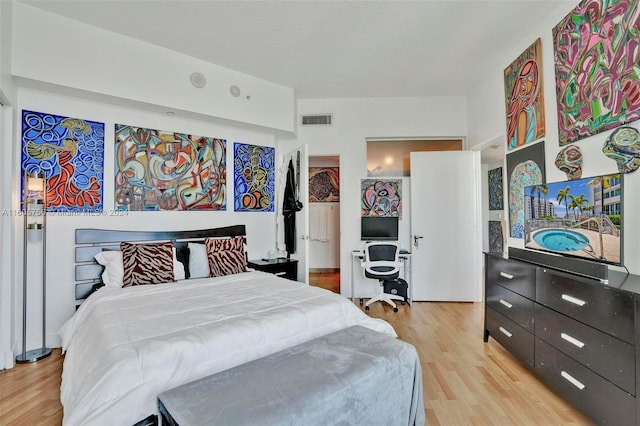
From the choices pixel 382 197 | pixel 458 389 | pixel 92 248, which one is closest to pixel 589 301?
pixel 458 389

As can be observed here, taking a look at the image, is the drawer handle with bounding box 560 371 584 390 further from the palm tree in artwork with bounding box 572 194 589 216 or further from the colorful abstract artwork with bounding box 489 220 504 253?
the colorful abstract artwork with bounding box 489 220 504 253

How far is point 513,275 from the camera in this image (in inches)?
100

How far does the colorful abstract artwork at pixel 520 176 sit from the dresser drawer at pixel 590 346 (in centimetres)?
121

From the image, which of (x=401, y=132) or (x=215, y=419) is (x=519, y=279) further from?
(x=401, y=132)

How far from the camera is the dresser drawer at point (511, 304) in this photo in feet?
7.65

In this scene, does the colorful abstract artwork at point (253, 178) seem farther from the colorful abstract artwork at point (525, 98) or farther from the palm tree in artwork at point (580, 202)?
the palm tree in artwork at point (580, 202)

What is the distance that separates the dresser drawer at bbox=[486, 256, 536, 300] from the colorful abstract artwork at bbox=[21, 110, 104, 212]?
3.92 meters

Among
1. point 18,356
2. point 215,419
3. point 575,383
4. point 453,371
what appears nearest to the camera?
point 215,419

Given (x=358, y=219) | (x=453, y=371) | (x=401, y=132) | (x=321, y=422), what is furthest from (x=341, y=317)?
(x=401, y=132)

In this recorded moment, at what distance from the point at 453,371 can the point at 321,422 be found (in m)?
1.62

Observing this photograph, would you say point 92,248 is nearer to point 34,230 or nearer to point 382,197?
point 34,230

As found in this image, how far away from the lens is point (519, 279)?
2.46 m

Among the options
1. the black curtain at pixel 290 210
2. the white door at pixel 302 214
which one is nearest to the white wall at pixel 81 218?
the black curtain at pixel 290 210

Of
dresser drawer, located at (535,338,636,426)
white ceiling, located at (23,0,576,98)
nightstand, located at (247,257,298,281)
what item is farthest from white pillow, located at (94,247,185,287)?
dresser drawer, located at (535,338,636,426)
